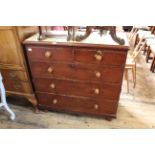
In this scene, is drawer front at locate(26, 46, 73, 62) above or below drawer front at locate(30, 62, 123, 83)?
above

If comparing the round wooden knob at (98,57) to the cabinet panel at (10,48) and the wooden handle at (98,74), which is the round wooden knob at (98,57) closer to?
the wooden handle at (98,74)

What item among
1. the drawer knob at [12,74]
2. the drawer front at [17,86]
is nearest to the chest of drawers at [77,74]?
the drawer front at [17,86]

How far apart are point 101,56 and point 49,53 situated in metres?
0.50

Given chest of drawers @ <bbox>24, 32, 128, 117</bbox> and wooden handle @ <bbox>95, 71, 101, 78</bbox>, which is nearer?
chest of drawers @ <bbox>24, 32, 128, 117</bbox>

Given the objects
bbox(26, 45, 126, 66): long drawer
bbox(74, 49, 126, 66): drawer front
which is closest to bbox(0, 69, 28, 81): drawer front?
bbox(26, 45, 126, 66): long drawer

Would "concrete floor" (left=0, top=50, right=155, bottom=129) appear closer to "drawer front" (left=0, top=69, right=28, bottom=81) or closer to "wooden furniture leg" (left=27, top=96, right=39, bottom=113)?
"wooden furniture leg" (left=27, top=96, right=39, bottom=113)

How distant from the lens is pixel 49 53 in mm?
1519

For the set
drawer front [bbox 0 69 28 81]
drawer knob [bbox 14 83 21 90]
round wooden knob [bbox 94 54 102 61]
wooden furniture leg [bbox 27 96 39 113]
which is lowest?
wooden furniture leg [bbox 27 96 39 113]

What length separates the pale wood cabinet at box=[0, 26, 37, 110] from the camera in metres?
1.49

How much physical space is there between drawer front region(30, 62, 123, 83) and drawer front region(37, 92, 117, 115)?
0.29m

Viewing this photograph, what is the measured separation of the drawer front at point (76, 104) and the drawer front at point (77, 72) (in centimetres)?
29

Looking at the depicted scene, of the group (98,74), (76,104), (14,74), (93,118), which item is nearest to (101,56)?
(98,74)
